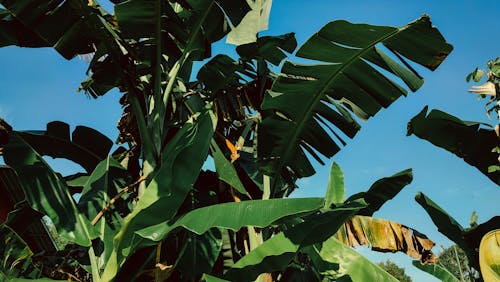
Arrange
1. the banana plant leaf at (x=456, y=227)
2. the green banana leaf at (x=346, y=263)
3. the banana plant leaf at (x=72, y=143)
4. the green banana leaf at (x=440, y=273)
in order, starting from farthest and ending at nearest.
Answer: the green banana leaf at (x=440, y=273) → the banana plant leaf at (x=456, y=227) → the banana plant leaf at (x=72, y=143) → the green banana leaf at (x=346, y=263)

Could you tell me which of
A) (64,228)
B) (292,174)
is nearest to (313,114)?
(292,174)

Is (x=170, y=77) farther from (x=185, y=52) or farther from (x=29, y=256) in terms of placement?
(x=29, y=256)

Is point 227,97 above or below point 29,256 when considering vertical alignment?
above

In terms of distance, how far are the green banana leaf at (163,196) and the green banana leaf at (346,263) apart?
1.09 m

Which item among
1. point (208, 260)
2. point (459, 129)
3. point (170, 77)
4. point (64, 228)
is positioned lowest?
point (208, 260)

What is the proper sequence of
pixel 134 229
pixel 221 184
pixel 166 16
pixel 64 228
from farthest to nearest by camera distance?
pixel 221 184
pixel 166 16
pixel 64 228
pixel 134 229

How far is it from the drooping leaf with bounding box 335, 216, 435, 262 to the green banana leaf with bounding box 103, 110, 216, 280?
179 centimetres

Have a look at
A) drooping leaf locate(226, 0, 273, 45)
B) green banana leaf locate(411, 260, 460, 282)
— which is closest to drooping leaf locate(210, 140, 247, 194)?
drooping leaf locate(226, 0, 273, 45)

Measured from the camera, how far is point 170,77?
3.66 metres

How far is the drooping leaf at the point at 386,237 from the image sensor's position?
3555mm

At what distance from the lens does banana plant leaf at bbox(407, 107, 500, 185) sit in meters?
4.28

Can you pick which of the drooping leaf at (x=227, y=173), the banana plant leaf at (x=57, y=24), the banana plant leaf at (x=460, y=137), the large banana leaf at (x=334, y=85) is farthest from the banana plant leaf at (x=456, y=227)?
the banana plant leaf at (x=57, y=24)

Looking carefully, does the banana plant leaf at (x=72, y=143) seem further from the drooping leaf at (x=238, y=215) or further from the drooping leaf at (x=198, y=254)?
the drooping leaf at (x=238, y=215)

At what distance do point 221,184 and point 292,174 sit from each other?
77cm
